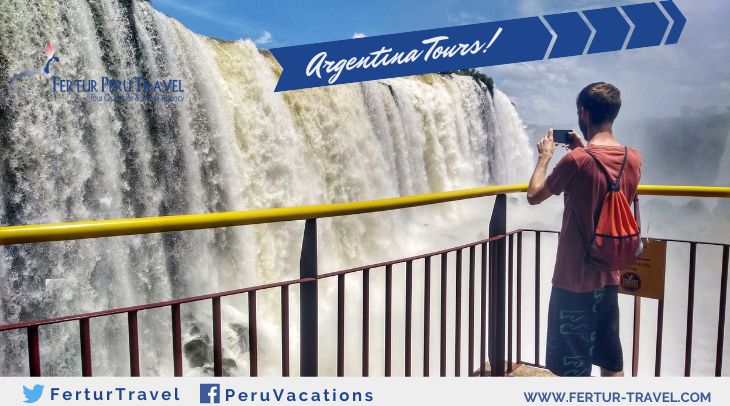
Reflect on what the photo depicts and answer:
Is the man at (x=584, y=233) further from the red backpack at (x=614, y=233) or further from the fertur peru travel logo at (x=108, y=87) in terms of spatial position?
the fertur peru travel logo at (x=108, y=87)

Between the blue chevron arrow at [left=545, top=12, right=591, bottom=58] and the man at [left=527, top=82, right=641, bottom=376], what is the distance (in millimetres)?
4745

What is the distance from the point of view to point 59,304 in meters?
5.90

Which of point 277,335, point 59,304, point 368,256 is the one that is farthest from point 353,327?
point 59,304

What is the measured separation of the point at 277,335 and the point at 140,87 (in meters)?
3.60

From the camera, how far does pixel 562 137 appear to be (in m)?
2.07

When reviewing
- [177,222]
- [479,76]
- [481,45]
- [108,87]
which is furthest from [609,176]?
[479,76]

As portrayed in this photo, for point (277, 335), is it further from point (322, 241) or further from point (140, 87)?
point (140, 87)

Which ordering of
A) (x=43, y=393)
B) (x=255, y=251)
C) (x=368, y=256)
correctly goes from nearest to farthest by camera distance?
(x=43, y=393) → (x=255, y=251) → (x=368, y=256)

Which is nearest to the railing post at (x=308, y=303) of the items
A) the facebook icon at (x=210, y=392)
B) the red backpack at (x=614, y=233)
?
the facebook icon at (x=210, y=392)

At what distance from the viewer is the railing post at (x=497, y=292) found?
234 cm

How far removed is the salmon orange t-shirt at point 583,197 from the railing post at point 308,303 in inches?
31.8

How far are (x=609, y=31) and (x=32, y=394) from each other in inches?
245

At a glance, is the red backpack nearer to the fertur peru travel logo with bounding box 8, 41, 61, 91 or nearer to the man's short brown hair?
the man's short brown hair

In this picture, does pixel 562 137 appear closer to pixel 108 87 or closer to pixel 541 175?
pixel 541 175
